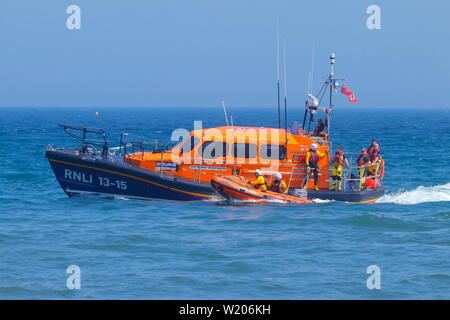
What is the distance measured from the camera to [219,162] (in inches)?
714

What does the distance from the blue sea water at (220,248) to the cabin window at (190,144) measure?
1504 millimetres

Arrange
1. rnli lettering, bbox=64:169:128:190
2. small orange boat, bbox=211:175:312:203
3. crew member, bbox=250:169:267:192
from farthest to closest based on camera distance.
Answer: rnli lettering, bbox=64:169:128:190
crew member, bbox=250:169:267:192
small orange boat, bbox=211:175:312:203

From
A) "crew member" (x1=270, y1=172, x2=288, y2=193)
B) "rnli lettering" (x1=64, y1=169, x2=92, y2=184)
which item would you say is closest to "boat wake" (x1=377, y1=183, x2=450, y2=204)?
"crew member" (x1=270, y1=172, x2=288, y2=193)

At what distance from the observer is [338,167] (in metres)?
18.1

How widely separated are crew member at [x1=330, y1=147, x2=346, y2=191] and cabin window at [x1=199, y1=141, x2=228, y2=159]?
288 cm

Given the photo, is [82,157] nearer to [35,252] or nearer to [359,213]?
[35,252]

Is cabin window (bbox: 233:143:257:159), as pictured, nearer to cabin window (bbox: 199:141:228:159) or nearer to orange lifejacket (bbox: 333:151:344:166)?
cabin window (bbox: 199:141:228:159)

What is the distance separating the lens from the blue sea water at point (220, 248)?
11.3 metres

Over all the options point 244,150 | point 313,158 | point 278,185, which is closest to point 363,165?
point 313,158

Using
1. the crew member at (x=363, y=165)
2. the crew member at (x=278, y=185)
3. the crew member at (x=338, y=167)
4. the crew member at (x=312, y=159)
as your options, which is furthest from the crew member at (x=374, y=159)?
the crew member at (x=278, y=185)

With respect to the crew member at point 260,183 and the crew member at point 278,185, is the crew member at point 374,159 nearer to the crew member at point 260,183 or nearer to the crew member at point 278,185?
the crew member at point 278,185

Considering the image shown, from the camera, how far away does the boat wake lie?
785 inches

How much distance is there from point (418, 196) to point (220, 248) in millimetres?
9225

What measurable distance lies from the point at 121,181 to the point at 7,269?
5923 mm
